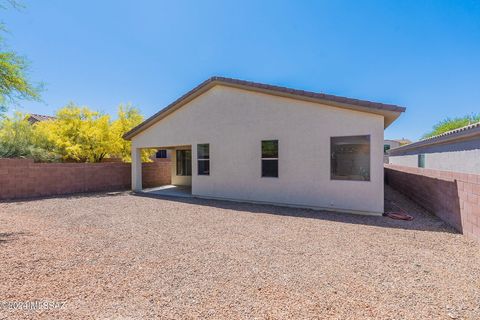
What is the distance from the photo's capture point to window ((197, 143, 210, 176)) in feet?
39.2

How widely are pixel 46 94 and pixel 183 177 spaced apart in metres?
10.3

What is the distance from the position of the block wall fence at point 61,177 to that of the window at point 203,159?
7.00 meters

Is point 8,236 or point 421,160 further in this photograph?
point 421,160

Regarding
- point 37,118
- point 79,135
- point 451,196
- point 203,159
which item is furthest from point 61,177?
point 451,196

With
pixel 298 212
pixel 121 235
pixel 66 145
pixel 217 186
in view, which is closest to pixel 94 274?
pixel 121 235

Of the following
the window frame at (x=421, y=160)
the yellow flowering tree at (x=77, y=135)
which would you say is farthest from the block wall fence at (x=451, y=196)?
the yellow flowering tree at (x=77, y=135)

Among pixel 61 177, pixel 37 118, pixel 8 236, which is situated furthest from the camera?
pixel 37 118

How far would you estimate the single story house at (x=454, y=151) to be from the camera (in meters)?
9.43

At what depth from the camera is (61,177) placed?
13656 millimetres

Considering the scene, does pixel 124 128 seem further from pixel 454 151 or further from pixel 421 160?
pixel 421 160

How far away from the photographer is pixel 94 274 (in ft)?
12.9

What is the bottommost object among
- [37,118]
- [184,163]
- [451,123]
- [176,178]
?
[176,178]

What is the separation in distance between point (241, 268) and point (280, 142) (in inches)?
252

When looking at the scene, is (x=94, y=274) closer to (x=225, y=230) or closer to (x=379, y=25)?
(x=225, y=230)
